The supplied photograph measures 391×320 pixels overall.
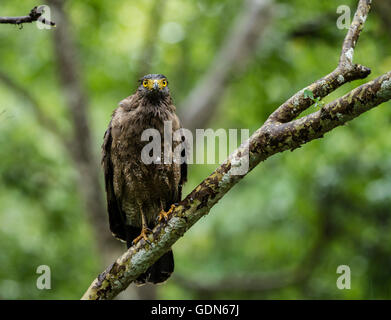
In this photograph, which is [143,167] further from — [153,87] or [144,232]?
[153,87]

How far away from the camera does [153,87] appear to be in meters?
4.89

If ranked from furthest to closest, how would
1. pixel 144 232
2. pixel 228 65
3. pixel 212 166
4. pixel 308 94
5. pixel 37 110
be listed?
pixel 212 166, pixel 228 65, pixel 37 110, pixel 144 232, pixel 308 94

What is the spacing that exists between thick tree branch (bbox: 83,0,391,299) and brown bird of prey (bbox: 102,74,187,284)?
55 centimetres

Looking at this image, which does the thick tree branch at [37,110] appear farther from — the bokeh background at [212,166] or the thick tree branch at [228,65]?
the thick tree branch at [228,65]

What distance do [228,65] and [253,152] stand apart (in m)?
6.34

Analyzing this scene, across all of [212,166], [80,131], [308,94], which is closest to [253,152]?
[308,94]

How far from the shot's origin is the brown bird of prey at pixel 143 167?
15.9 feet

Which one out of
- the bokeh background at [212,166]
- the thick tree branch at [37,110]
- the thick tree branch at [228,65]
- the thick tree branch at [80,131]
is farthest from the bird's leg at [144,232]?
the thick tree branch at [228,65]

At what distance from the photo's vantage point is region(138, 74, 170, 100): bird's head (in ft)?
16.1

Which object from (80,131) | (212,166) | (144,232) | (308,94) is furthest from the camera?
(212,166)

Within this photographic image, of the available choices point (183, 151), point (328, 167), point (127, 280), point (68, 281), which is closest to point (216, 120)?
point (328, 167)

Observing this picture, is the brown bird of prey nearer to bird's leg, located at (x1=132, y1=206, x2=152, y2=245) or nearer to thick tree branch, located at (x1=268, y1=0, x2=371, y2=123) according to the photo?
bird's leg, located at (x1=132, y1=206, x2=152, y2=245)

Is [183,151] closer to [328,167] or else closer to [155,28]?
[328,167]

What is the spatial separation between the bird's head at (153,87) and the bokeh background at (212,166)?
127 inches
